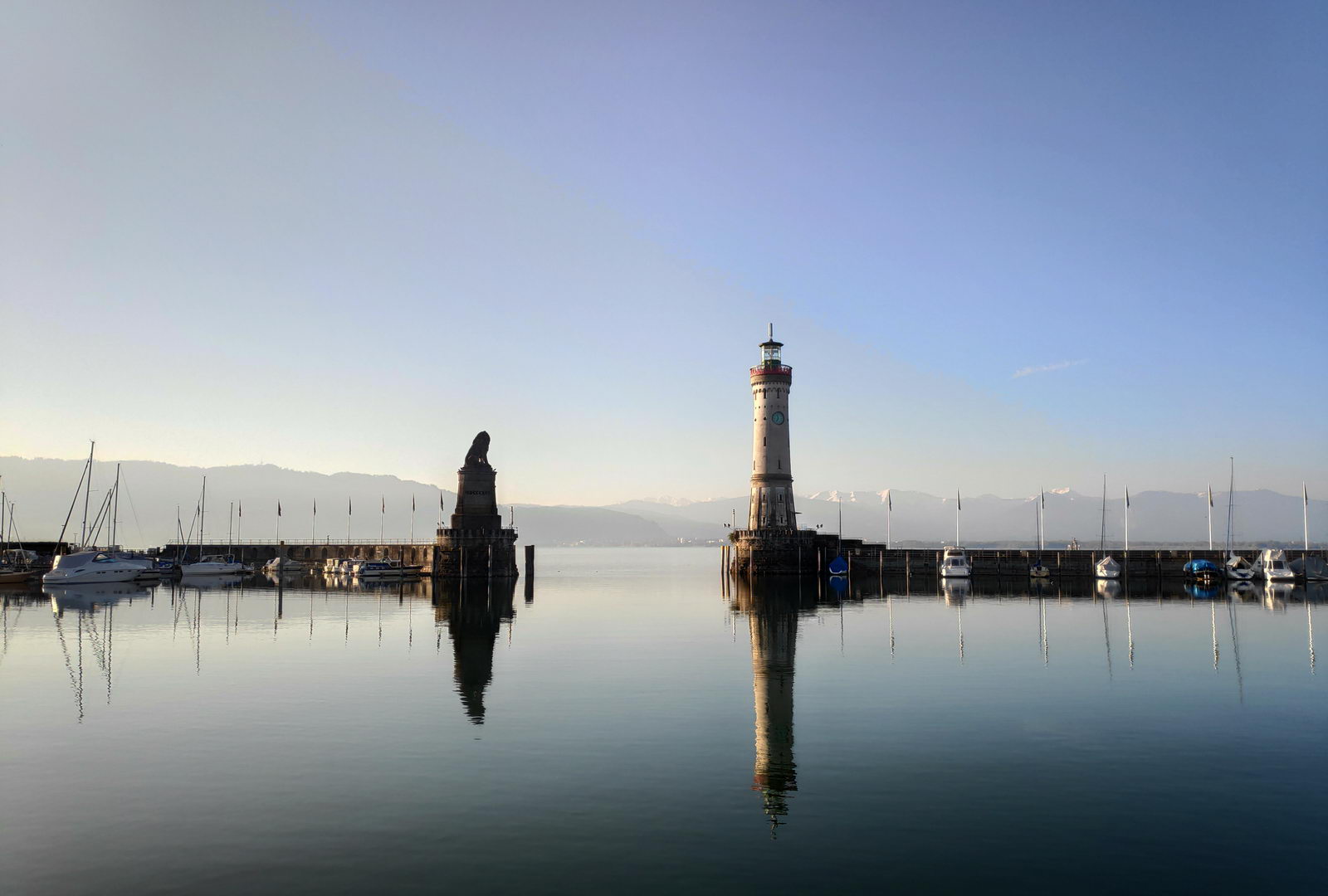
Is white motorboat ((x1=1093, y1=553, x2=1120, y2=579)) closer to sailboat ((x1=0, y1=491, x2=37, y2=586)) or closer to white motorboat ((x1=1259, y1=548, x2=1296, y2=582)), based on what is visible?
white motorboat ((x1=1259, y1=548, x2=1296, y2=582))

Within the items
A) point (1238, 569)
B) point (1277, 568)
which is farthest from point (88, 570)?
point (1277, 568)

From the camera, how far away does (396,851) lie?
52.1 feet

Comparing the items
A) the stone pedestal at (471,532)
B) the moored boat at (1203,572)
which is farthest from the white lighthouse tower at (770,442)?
the moored boat at (1203,572)

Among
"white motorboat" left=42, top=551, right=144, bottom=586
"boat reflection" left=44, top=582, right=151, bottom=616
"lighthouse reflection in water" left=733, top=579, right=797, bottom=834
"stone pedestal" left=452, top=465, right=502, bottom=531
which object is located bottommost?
"boat reflection" left=44, top=582, right=151, bottom=616

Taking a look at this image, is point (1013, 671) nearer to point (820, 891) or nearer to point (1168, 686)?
point (1168, 686)

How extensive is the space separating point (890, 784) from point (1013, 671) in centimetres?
1891

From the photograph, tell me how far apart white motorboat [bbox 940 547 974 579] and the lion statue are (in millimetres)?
56182

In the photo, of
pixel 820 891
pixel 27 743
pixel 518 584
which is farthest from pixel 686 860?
pixel 518 584

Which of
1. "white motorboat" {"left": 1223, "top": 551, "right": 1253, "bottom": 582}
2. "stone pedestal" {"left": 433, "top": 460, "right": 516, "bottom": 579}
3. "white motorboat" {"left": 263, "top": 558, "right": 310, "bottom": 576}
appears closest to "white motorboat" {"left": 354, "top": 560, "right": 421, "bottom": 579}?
"stone pedestal" {"left": 433, "top": 460, "right": 516, "bottom": 579}

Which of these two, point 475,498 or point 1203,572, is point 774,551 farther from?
point 1203,572

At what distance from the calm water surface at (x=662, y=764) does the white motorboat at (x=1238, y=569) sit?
60.3 meters

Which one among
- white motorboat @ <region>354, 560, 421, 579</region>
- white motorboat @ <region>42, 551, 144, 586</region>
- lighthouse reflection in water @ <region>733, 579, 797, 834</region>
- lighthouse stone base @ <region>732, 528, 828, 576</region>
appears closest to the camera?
lighthouse reflection in water @ <region>733, 579, 797, 834</region>

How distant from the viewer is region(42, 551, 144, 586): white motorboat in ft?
314

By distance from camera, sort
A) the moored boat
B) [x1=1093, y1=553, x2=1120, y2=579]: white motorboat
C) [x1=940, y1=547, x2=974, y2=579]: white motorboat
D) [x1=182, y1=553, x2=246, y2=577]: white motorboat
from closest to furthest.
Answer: the moored boat, [x1=1093, y1=553, x2=1120, y2=579]: white motorboat, [x1=940, y1=547, x2=974, y2=579]: white motorboat, [x1=182, y1=553, x2=246, y2=577]: white motorboat
